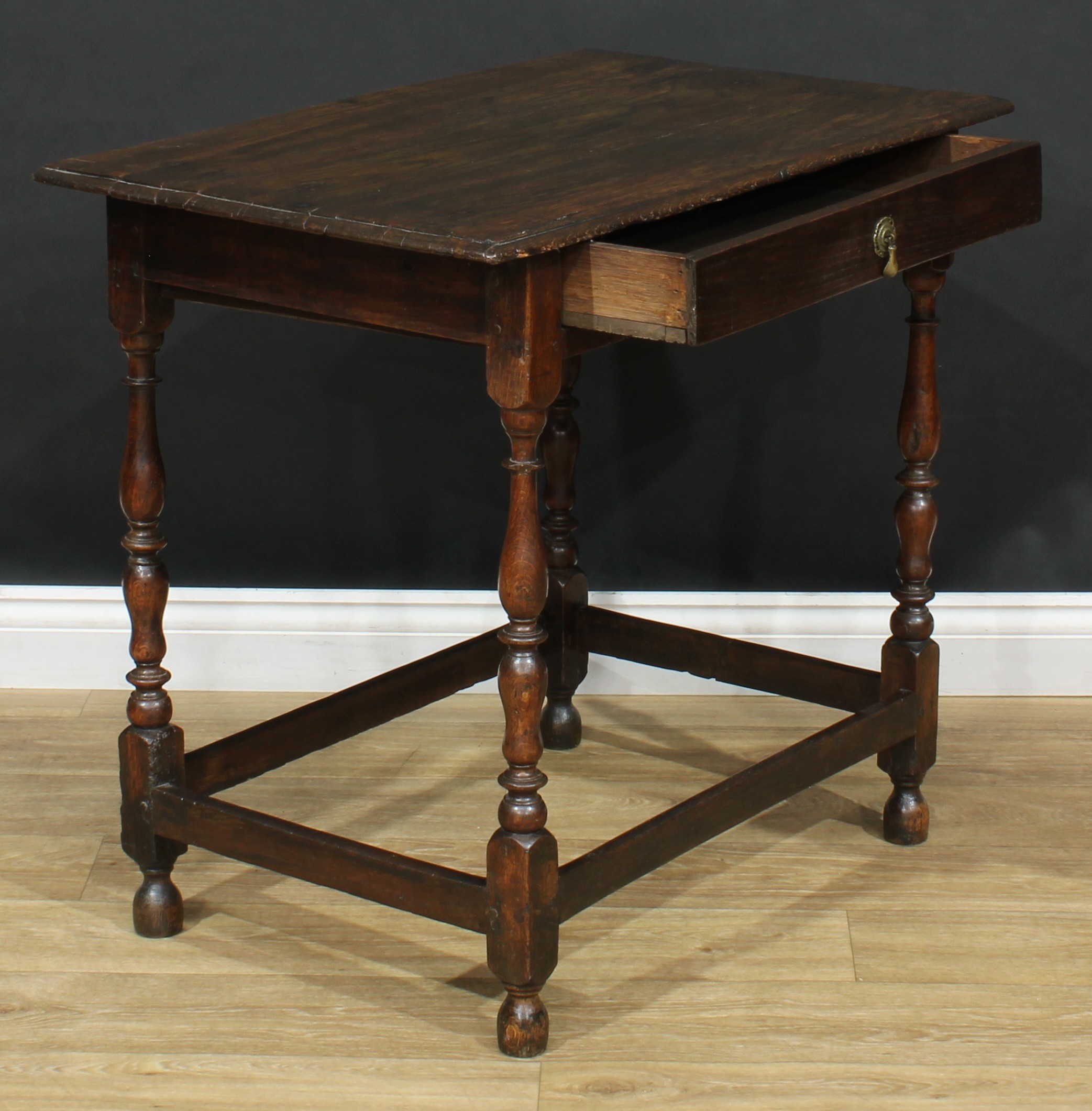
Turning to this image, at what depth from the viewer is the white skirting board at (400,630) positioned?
2879mm

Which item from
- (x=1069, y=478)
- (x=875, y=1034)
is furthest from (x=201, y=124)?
(x=875, y=1034)

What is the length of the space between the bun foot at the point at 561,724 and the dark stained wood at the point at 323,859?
2.25 feet

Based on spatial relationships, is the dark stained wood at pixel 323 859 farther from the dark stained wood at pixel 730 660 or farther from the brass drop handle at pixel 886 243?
the brass drop handle at pixel 886 243

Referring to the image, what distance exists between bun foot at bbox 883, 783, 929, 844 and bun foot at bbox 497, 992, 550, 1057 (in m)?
0.65

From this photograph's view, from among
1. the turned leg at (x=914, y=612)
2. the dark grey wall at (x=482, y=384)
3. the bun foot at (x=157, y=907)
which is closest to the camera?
the bun foot at (x=157, y=907)

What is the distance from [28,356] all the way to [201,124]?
16.9 inches

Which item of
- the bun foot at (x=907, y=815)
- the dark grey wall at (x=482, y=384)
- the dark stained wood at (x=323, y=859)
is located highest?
the dark grey wall at (x=482, y=384)

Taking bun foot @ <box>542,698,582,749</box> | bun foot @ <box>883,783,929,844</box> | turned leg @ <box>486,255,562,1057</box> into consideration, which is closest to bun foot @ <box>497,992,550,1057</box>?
turned leg @ <box>486,255,562,1057</box>

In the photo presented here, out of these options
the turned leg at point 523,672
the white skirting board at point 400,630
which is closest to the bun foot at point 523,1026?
the turned leg at point 523,672

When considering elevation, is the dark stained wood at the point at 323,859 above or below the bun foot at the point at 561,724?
above

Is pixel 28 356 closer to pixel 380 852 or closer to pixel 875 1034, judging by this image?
pixel 380 852

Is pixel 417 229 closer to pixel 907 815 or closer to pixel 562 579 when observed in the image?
pixel 562 579

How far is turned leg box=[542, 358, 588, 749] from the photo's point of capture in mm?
2613

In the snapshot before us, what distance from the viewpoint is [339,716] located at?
7.68ft
